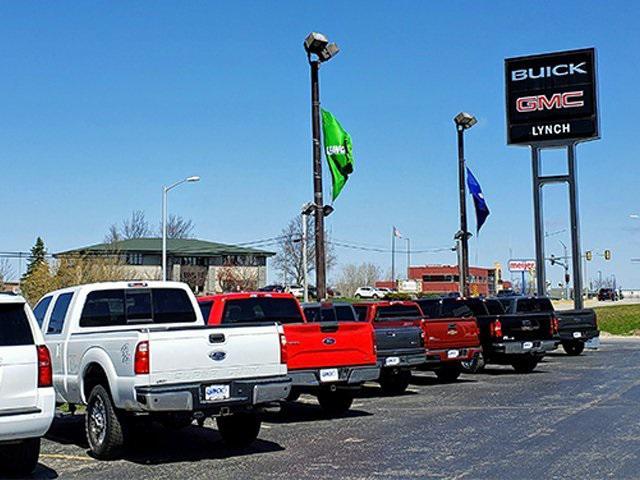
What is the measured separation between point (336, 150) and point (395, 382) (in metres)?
8.48

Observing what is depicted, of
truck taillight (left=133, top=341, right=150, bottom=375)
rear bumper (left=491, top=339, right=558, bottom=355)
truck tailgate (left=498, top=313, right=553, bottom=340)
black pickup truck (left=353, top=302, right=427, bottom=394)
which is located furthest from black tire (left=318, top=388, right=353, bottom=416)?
truck tailgate (left=498, top=313, right=553, bottom=340)

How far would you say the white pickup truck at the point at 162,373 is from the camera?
33.4 feet

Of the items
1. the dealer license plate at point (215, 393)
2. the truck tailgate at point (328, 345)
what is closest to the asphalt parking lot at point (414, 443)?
the dealer license plate at point (215, 393)

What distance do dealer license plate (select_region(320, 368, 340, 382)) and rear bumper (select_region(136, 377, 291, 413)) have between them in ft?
9.45

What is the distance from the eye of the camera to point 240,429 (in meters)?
11.7

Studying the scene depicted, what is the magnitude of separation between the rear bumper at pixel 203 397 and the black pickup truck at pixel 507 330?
11471mm

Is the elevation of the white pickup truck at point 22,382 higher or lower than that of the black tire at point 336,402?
higher

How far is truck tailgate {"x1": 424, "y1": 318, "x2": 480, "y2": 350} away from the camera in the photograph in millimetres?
19266

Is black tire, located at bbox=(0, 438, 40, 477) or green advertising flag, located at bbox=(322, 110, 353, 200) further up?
green advertising flag, located at bbox=(322, 110, 353, 200)

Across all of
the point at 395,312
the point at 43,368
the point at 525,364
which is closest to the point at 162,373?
the point at 43,368

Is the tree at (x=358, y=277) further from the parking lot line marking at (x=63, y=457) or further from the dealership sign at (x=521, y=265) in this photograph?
the parking lot line marking at (x=63, y=457)

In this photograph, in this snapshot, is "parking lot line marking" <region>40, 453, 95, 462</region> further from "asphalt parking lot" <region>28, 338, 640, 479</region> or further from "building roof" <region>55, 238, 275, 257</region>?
"building roof" <region>55, 238, 275, 257</region>

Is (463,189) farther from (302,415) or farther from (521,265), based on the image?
(521,265)

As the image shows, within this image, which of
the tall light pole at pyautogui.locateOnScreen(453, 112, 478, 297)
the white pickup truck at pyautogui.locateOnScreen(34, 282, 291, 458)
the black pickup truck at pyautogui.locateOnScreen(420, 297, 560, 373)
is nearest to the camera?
the white pickup truck at pyautogui.locateOnScreen(34, 282, 291, 458)
